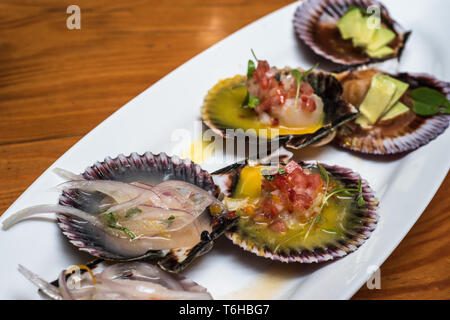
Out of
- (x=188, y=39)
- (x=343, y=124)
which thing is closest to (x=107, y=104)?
(x=188, y=39)

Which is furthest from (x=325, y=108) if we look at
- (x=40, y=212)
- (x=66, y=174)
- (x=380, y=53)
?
(x=40, y=212)

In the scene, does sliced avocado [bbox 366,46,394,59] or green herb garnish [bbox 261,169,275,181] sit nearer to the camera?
green herb garnish [bbox 261,169,275,181]

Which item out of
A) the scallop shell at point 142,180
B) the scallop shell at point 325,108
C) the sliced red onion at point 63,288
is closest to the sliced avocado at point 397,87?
the scallop shell at point 325,108

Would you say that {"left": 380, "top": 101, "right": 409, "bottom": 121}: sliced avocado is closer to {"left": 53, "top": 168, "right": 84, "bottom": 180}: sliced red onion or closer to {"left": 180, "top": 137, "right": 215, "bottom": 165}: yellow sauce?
{"left": 180, "top": 137, "right": 215, "bottom": 165}: yellow sauce

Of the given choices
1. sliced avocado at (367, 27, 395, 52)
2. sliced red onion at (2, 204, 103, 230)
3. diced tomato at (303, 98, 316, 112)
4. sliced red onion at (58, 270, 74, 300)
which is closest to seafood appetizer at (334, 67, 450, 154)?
diced tomato at (303, 98, 316, 112)

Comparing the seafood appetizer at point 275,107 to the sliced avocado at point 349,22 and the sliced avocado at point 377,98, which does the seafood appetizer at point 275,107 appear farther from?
the sliced avocado at point 349,22

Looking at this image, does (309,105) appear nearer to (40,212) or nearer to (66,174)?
(66,174)
